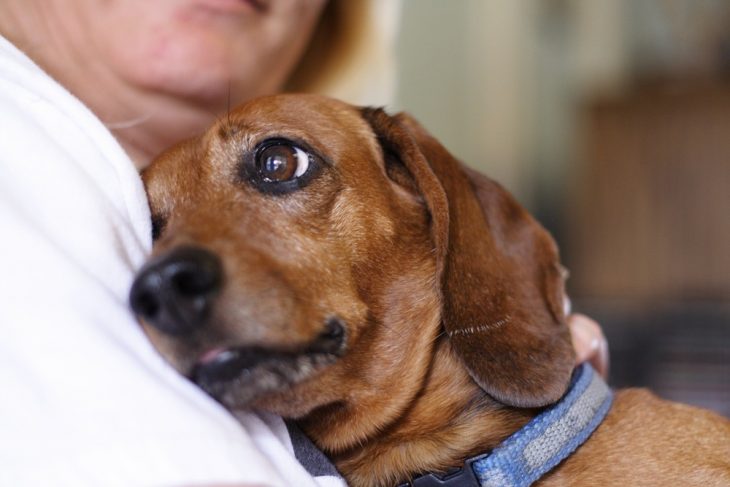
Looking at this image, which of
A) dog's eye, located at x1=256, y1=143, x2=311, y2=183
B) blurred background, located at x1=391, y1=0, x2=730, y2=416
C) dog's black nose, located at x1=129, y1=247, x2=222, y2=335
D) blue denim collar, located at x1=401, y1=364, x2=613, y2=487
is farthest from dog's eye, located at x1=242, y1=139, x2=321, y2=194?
blurred background, located at x1=391, y1=0, x2=730, y2=416

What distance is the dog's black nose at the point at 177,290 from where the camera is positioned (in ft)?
3.24

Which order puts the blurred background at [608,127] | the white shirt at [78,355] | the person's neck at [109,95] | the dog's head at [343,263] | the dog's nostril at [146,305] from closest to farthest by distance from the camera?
the white shirt at [78,355], the dog's nostril at [146,305], the dog's head at [343,263], the person's neck at [109,95], the blurred background at [608,127]

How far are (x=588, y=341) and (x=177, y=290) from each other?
0.96 meters

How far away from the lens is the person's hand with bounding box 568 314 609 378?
1646 millimetres

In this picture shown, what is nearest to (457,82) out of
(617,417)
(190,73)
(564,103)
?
(564,103)

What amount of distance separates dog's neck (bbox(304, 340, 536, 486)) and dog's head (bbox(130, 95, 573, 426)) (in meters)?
0.04

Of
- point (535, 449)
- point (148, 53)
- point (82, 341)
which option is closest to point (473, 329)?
point (535, 449)

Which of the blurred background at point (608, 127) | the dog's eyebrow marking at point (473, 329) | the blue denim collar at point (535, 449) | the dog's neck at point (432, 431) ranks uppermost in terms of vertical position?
the dog's eyebrow marking at point (473, 329)

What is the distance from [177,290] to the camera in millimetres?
1023

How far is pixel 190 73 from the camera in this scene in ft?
5.62

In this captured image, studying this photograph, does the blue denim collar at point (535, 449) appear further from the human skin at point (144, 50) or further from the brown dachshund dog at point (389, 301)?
the human skin at point (144, 50)

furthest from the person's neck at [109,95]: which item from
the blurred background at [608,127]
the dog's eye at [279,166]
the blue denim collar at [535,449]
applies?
the blurred background at [608,127]

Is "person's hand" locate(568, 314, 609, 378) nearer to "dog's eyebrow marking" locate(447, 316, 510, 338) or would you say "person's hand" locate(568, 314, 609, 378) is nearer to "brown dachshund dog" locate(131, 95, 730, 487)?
"brown dachshund dog" locate(131, 95, 730, 487)

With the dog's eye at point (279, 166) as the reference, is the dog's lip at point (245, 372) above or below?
below
